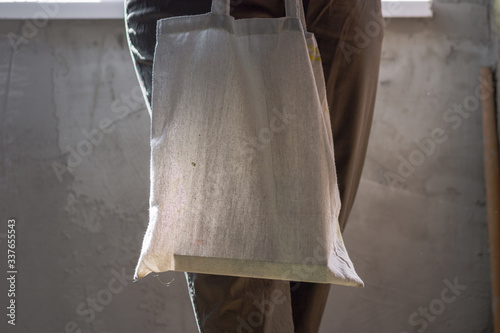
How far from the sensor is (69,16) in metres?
1.79

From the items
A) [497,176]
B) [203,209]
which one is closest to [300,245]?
[203,209]

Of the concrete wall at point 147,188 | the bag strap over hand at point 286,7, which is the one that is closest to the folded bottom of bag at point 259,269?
the bag strap over hand at point 286,7

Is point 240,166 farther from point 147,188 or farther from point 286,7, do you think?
point 147,188

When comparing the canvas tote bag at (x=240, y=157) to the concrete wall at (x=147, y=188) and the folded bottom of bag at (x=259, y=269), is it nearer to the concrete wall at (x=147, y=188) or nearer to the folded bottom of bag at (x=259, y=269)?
the folded bottom of bag at (x=259, y=269)

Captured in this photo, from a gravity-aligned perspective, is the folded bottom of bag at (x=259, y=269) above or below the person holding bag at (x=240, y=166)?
below

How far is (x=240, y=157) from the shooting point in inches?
28.4

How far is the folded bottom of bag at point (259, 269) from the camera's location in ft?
2.25

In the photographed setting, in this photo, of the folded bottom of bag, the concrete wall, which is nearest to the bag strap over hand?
the folded bottom of bag

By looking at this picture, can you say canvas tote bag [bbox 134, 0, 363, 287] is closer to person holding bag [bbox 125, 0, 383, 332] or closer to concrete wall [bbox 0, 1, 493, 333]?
person holding bag [bbox 125, 0, 383, 332]

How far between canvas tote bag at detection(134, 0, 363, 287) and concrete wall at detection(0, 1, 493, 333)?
1005 millimetres

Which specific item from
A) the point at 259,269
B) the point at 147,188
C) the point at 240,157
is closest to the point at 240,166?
the point at 240,157

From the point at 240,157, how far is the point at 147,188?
1.07 metres

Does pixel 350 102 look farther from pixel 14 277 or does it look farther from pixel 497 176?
pixel 14 277

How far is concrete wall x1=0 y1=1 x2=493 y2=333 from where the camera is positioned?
66.8 inches
